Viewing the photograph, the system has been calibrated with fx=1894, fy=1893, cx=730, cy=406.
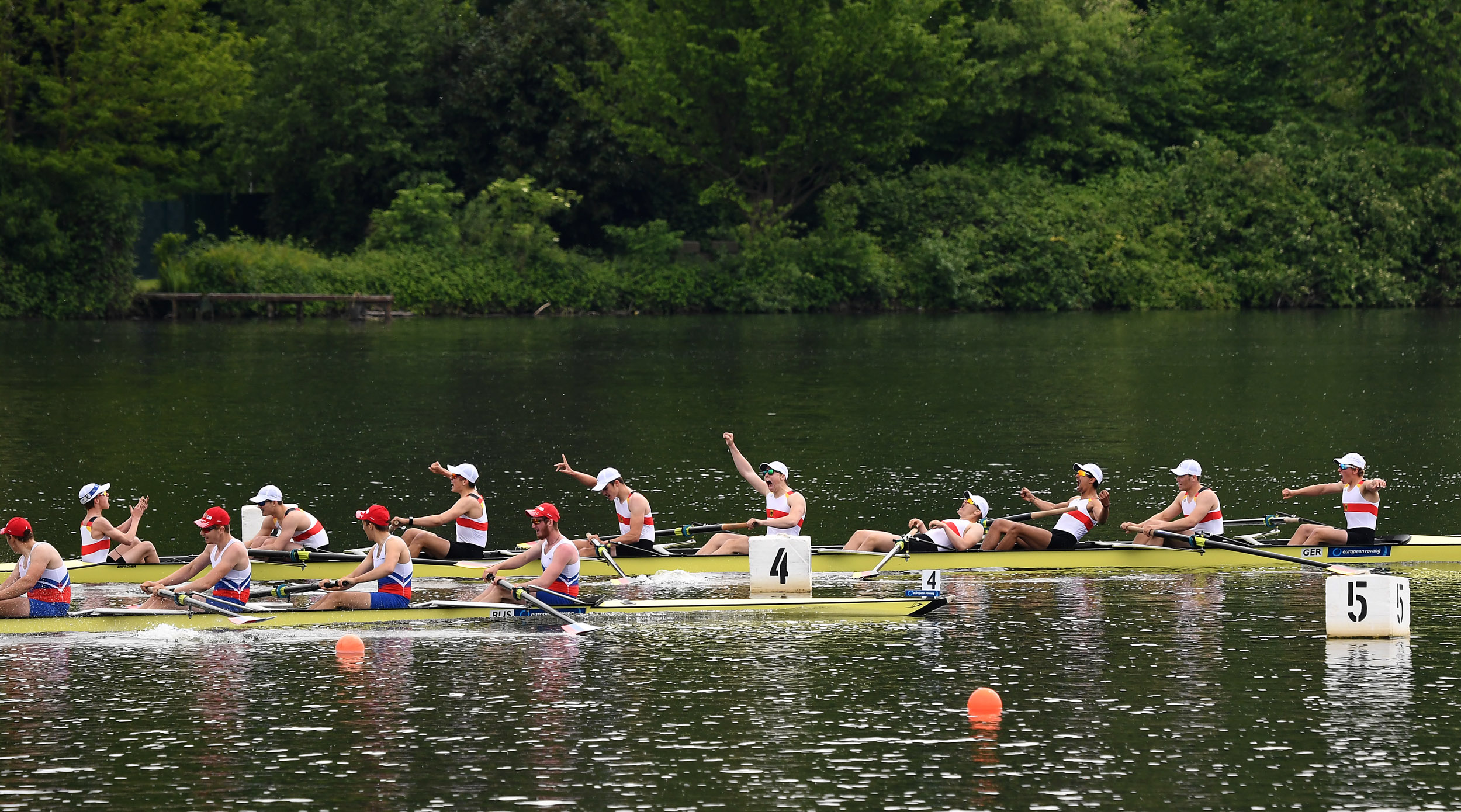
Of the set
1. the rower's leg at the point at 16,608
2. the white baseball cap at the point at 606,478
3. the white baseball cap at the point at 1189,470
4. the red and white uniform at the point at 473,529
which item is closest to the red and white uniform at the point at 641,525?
the white baseball cap at the point at 606,478

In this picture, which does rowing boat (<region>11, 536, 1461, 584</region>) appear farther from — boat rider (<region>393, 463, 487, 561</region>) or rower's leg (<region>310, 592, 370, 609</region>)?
rower's leg (<region>310, 592, 370, 609</region>)

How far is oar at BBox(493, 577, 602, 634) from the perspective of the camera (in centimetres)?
1964

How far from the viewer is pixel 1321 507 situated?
95.8 feet

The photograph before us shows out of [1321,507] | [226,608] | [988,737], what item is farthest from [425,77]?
[988,737]

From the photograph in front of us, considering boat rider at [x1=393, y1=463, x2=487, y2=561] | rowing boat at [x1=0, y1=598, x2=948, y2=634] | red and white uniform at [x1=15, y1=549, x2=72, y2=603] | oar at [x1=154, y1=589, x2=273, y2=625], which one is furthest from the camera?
boat rider at [x1=393, y1=463, x2=487, y2=561]

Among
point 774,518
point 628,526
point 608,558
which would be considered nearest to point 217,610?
point 608,558

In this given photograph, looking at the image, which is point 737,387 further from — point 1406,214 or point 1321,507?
point 1406,214

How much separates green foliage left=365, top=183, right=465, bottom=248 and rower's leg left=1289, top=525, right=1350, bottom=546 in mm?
53336

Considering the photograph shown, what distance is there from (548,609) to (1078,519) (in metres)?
7.60

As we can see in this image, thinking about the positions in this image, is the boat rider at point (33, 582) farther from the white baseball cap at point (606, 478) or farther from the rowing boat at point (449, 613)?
the white baseball cap at point (606, 478)

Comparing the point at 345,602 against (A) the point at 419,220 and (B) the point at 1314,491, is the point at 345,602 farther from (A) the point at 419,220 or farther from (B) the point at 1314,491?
(A) the point at 419,220

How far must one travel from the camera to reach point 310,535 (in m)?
23.1

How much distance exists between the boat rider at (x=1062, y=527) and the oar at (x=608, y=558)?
457cm

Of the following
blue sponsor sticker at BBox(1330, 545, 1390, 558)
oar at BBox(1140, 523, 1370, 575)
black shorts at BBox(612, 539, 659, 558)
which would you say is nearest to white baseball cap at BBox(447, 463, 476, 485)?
black shorts at BBox(612, 539, 659, 558)
